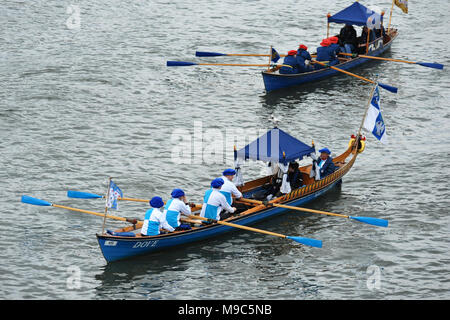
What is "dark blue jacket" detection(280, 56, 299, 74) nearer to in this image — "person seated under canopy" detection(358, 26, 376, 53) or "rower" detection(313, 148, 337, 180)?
"person seated under canopy" detection(358, 26, 376, 53)

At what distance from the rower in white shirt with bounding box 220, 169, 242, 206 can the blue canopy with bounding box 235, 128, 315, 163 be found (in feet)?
3.77

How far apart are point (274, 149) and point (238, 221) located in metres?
3.07

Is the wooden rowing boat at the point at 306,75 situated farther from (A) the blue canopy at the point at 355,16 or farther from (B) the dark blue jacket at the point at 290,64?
(A) the blue canopy at the point at 355,16

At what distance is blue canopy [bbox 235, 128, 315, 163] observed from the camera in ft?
89.7

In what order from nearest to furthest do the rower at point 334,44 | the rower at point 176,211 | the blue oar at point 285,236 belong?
1. the blue oar at point 285,236
2. the rower at point 176,211
3. the rower at point 334,44

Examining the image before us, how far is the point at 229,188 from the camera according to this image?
26453mm

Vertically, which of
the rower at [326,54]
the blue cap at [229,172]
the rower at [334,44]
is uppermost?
the rower at [334,44]

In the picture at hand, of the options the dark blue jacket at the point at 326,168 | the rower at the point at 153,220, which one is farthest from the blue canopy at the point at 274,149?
the rower at the point at 153,220

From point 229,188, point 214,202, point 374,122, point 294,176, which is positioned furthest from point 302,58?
point 214,202

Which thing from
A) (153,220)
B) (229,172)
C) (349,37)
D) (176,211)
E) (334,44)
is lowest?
(153,220)

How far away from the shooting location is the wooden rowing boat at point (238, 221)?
23.9 m

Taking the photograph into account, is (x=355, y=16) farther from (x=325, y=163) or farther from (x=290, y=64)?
(x=325, y=163)

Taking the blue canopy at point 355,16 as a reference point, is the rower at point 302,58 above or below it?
below

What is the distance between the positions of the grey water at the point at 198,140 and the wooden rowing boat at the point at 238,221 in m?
0.39
